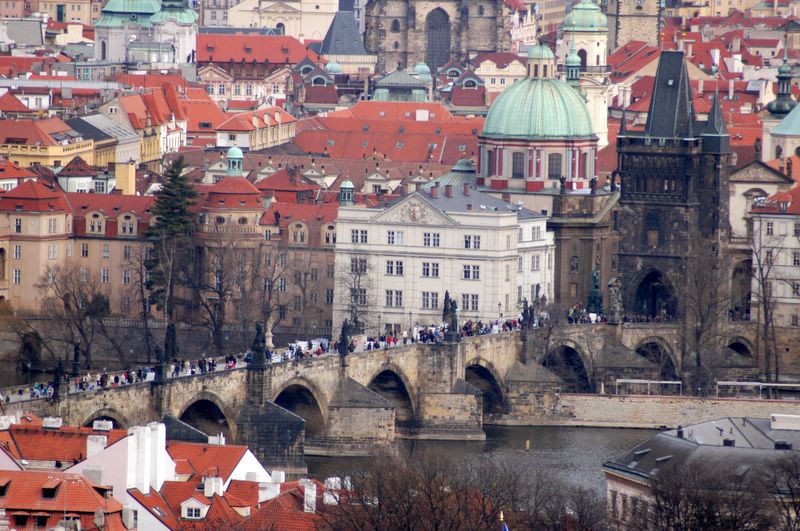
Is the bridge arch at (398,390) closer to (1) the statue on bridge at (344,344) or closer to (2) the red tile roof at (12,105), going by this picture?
(1) the statue on bridge at (344,344)

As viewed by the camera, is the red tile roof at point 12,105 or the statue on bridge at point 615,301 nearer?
the statue on bridge at point 615,301

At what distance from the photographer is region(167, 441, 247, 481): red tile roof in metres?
107

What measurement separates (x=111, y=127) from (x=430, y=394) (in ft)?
169

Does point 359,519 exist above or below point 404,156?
below

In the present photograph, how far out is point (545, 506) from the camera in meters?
105

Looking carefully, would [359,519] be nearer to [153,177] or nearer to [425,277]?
[425,277]

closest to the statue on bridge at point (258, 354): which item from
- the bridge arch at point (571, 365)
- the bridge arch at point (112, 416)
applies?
the bridge arch at point (112, 416)

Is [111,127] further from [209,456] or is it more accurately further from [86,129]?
[209,456]

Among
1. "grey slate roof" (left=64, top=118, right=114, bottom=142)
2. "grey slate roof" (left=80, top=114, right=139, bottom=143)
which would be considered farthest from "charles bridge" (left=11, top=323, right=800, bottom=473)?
"grey slate roof" (left=80, top=114, right=139, bottom=143)

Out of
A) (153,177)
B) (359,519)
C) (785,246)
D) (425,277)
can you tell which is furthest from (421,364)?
(359,519)

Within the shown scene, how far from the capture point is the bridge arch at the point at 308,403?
137m

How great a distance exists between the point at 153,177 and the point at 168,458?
233 ft

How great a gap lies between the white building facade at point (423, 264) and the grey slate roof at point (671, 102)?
762 centimetres

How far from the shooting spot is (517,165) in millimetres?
168250
